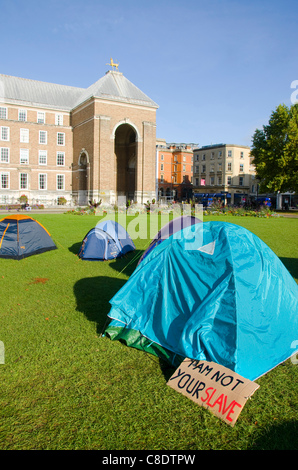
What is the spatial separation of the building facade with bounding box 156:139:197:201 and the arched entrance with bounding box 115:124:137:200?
74.2 ft

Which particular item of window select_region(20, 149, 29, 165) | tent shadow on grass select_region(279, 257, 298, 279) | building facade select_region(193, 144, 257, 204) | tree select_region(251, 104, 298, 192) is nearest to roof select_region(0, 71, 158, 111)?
window select_region(20, 149, 29, 165)

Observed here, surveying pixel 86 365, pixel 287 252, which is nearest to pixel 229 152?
pixel 287 252

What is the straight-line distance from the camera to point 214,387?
12.3 ft

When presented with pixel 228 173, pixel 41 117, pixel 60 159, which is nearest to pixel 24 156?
pixel 60 159

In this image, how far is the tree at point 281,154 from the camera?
1352 inches

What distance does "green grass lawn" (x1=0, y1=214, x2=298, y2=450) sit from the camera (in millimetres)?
3205

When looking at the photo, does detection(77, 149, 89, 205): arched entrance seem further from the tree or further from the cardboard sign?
the cardboard sign

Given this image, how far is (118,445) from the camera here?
3.13m

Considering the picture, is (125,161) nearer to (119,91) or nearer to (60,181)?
(60,181)

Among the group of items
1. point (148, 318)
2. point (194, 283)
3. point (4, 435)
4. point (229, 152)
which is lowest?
point (4, 435)
